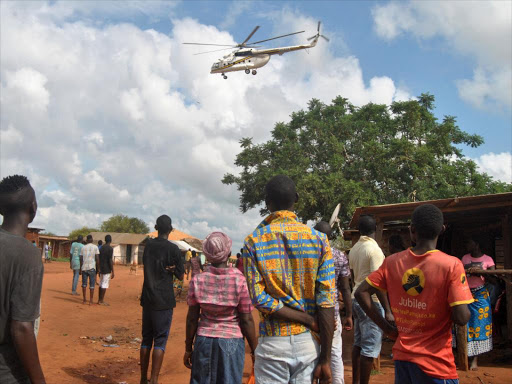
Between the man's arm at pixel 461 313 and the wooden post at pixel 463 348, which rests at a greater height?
the man's arm at pixel 461 313

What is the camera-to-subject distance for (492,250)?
1112 cm

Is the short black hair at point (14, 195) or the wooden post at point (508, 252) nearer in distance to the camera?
the short black hair at point (14, 195)

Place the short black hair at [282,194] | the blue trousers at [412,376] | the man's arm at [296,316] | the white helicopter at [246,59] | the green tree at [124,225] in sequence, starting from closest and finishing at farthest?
1. the man's arm at [296,316]
2. the blue trousers at [412,376]
3. the short black hair at [282,194]
4. the white helicopter at [246,59]
5. the green tree at [124,225]

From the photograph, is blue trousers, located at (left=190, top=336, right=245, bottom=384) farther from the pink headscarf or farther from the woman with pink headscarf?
the pink headscarf

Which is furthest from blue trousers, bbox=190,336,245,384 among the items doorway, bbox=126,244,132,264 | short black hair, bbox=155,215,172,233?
doorway, bbox=126,244,132,264

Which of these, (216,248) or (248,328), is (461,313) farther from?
(216,248)

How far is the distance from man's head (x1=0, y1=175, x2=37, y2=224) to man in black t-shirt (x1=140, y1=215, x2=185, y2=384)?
304 centimetres

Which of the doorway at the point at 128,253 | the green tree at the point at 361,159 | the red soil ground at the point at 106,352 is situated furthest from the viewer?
the doorway at the point at 128,253

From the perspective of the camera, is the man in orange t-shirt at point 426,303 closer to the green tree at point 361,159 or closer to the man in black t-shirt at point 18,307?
the man in black t-shirt at point 18,307

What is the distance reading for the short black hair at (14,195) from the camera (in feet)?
7.98

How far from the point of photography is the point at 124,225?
7538 centimetres

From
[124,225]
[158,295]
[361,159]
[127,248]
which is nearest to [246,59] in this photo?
[361,159]

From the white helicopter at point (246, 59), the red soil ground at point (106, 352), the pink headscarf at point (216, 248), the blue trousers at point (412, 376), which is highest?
the white helicopter at point (246, 59)

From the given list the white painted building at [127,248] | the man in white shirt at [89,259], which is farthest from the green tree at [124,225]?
the man in white shirt at [89,259]
